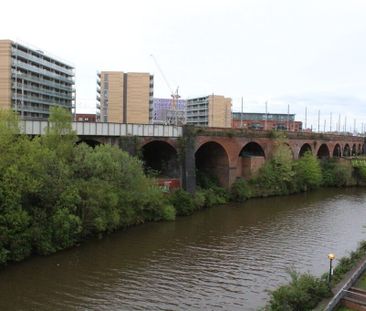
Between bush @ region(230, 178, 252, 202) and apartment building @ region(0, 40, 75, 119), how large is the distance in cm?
A: 4518

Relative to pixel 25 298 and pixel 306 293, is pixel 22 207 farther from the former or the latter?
pixel 306 293

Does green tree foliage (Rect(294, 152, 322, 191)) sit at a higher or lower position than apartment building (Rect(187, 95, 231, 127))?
lower

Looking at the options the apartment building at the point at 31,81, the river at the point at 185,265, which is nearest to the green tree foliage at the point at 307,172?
the river at the point at 185,265

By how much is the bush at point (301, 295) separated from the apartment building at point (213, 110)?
440 feet

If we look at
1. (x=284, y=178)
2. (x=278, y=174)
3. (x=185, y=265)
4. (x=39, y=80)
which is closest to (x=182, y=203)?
(x=185, y=265)

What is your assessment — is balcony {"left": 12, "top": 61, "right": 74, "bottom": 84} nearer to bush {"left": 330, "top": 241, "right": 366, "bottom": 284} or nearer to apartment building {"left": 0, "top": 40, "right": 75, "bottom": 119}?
apartment building {"left": 0, "top": 40, "right": 75, "bottom": 119}

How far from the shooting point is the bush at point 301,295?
59.6 feet

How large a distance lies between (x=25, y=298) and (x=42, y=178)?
8786mm

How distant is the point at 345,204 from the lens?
172 feet

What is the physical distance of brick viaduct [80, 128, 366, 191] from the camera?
46781 millimetres

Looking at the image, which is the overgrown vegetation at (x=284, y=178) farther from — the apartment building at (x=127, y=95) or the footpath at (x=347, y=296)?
the apartment building at (x=127, y=95)

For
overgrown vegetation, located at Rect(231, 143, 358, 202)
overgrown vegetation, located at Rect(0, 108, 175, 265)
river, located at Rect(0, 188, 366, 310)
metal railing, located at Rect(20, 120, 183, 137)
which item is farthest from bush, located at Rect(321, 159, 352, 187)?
overgrown vegetation, located at Rect(0, 108, 175, 265)

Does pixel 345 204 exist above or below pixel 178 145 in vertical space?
below

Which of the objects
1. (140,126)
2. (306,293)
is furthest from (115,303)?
(140,126)
